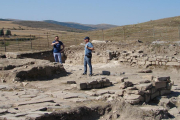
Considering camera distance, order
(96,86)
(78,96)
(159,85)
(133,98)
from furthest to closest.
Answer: (96,86) < (159,85) < (78,96) < (133,98)

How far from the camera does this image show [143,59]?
14570mm

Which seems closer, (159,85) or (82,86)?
(82,86)

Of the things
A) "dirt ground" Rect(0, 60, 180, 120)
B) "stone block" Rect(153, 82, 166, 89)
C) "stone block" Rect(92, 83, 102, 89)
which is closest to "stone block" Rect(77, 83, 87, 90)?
"dirt ground" Rect(0, 60, 180, 120)

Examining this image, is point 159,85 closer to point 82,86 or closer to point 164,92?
point 164,92

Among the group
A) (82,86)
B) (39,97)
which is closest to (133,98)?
(82,86)

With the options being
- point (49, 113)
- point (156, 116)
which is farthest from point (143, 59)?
point (49, 113)

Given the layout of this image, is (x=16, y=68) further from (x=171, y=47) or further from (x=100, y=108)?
(x=171, y=47)

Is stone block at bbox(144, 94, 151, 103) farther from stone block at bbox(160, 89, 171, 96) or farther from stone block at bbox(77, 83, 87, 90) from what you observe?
stone block at bbox(77, 83, 87, 90)

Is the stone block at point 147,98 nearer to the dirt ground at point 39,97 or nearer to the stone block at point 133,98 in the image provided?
the stone block at point 133,98

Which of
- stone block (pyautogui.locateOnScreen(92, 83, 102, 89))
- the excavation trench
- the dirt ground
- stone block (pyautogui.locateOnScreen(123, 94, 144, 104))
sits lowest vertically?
the excavation trench

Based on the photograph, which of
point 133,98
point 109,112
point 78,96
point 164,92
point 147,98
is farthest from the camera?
point 164,92

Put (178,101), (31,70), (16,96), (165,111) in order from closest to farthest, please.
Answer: (165,111), (16,96), (178,101), (31,70)

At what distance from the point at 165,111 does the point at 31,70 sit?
18.4 feet

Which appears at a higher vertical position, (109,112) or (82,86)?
(82,86)
